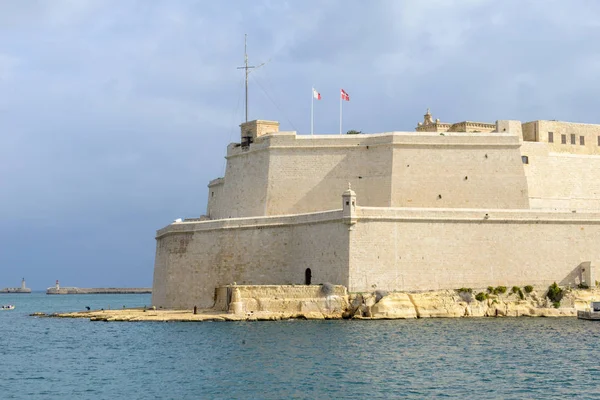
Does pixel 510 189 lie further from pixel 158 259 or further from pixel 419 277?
pixel 158 259

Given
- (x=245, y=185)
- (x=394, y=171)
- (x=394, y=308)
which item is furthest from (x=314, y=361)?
(x=245, y=185)

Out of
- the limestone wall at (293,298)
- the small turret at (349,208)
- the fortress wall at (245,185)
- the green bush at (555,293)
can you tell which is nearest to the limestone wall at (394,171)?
the fortress wall at (245,185)

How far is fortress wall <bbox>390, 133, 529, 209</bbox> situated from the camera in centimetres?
3934

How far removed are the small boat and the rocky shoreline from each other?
19.2 inches

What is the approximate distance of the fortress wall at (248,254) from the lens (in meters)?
35.9

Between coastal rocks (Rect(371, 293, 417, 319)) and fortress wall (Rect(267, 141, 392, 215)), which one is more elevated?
fortress wall (Rect(267, 141, 392, 215))

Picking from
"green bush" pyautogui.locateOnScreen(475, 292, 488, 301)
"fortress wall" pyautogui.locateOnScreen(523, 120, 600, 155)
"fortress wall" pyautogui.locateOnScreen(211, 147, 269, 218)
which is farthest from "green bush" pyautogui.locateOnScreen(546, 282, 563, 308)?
"fortress wall" pyautogui.locateOnScreen(211, 147, 269, 218)

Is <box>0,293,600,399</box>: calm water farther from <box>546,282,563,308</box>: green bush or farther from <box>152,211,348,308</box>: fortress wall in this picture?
<box>152,211,348,308</box>: fortress wall

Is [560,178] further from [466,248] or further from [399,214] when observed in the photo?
[399,214]

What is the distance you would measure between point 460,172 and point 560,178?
5.60m

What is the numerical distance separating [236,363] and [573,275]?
1739cm

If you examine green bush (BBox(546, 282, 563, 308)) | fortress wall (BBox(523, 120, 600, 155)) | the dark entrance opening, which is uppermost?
fortress wall (BBox(523, 120, 600, 155))

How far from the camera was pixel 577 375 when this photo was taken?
23234mm

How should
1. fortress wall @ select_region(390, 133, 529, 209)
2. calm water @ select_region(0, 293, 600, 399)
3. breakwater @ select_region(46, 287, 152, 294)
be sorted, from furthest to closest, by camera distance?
breakwater @ select_region(46, 287, 152, 294) → fortress wall @ select_region(390, 133, 529, 209) → calm water @ select_region(0, 293, 600, 399)
